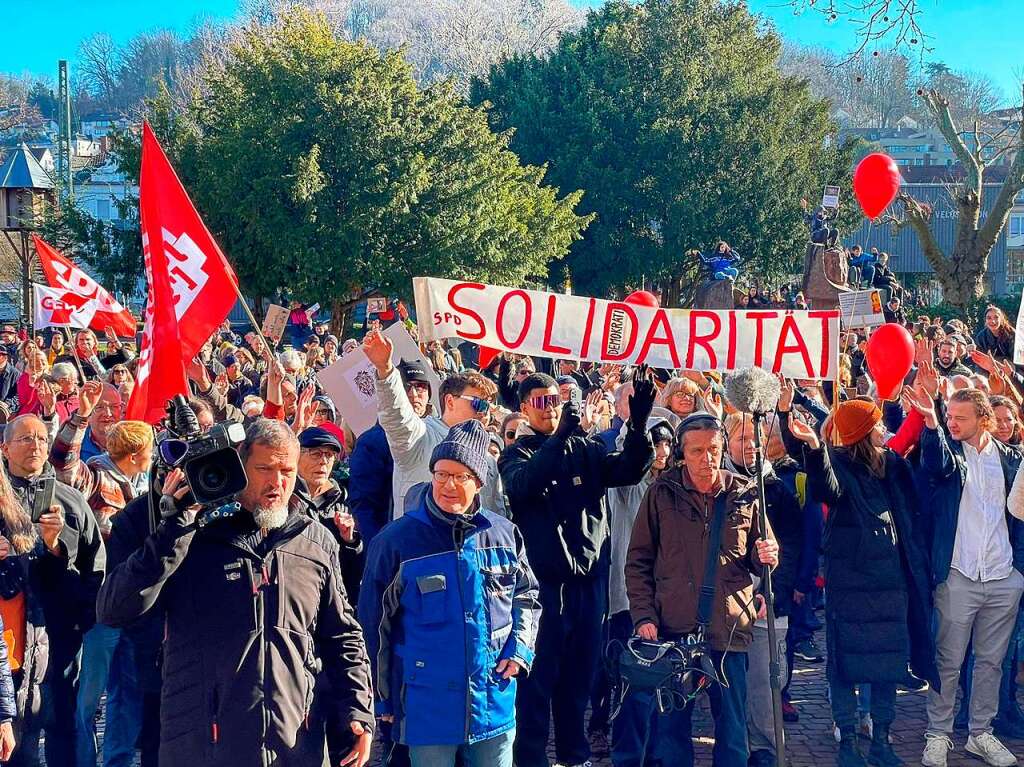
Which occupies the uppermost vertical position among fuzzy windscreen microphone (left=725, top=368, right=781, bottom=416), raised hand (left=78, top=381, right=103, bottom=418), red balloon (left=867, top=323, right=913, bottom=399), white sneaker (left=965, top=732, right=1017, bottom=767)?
red balloon (left=867, top=323, right=913, bottom=399)

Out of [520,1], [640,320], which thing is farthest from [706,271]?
[520,1]

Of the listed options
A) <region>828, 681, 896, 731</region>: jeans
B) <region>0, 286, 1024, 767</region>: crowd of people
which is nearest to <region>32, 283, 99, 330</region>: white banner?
<region>0, 286, 1024, 767</region>: crowd of people

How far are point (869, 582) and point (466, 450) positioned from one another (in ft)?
7.66

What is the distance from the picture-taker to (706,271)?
123ft

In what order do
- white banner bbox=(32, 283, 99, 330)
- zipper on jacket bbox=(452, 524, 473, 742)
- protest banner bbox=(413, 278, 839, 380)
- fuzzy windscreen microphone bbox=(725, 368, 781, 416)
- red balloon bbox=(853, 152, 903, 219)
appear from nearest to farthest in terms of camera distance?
zipper on jacket bbox=(452, 524, 473, 742)
fuzzy windscreen microphone bbox=(725, 368, 781, 416)
protest banner bbox=(413, 278, 839, 380)
red balloon bbox=(853, 152, 903, 219)
white banner bbox=(32, 283, 99, 330)

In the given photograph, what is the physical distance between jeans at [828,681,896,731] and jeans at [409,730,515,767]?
2073mm

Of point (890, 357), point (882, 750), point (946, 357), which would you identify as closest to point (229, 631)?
point (882, 750)

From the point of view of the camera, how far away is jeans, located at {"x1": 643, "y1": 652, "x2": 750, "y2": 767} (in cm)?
489

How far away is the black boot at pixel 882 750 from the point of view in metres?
5.38

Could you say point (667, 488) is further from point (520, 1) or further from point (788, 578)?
point (520, 1)

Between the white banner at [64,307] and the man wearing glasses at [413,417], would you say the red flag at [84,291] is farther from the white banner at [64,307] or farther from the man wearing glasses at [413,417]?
the man wearing glasses at [413,417]

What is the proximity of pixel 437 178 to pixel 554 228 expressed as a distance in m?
3.96

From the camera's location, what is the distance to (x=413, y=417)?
514 cm

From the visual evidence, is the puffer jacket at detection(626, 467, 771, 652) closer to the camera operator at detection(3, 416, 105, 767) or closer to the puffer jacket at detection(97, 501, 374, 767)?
the puffer jacket at detection(97, 501, 374, 767)
